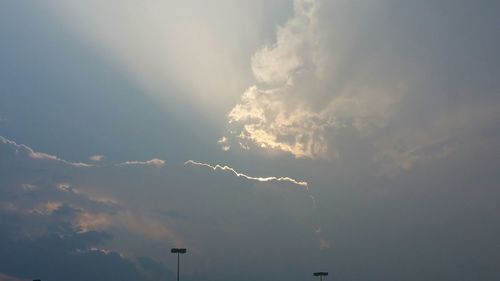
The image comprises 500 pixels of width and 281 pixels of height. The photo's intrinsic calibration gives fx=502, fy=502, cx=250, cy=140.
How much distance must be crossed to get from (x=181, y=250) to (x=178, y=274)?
4032 mm

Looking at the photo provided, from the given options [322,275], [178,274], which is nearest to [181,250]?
[178,274]

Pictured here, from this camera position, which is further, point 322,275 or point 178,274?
point 322,275

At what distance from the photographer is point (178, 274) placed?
84.2 metres

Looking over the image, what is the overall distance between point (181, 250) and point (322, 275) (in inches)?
1391

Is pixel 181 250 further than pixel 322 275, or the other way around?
pixel 322 275

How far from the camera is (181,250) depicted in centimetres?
8588

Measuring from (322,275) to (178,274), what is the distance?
35730mm

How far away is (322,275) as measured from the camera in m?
106

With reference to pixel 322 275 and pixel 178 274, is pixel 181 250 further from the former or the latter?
pixel 322 275
